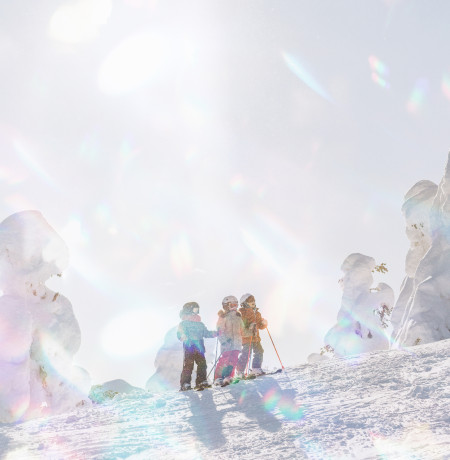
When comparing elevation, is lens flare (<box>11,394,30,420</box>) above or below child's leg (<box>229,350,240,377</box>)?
above

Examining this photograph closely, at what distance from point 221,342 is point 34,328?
42.5 ft

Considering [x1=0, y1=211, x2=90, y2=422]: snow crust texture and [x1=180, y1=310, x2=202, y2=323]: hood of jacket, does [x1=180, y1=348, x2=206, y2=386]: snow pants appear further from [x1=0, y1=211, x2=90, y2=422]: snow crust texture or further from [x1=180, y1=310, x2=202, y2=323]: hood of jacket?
[x1=0, y1=211, x2=90, y2=422]: snow crust texture

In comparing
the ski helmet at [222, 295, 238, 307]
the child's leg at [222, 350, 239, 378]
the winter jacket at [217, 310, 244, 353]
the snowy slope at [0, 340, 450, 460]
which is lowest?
the snowy slope at [0, 340, 450, 460]

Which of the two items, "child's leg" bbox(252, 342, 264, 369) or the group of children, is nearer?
the group of children

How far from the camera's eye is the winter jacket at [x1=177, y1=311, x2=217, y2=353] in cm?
833

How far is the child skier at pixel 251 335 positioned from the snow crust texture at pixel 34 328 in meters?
11.2

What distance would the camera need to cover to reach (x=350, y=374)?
6.11 meters

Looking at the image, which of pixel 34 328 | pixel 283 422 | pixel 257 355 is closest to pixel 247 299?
pixel 257 355

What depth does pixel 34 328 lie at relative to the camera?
713 inches

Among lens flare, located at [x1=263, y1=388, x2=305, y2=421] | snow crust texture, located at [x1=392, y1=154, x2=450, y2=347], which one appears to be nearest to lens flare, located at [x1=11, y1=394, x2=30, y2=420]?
lens flare, located at [x1=263, y1=388, x2=305, y2=421]

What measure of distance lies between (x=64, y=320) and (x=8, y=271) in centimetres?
348

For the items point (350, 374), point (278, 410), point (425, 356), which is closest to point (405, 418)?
point (278, 410)

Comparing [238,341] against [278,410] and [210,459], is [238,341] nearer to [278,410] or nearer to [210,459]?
[278,410]

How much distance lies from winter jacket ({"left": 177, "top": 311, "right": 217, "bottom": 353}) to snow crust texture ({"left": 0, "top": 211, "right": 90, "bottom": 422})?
36.2 feet
